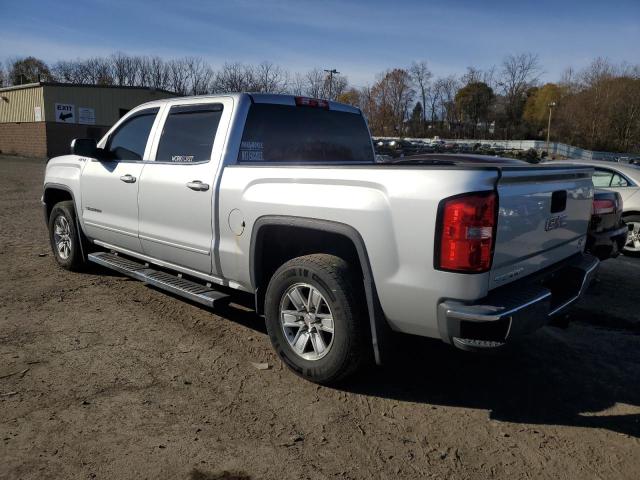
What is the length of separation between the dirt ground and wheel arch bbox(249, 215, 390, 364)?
0.53 m

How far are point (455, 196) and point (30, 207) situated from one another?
11.9 metres

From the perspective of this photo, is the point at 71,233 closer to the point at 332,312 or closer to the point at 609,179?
the point at 332,312

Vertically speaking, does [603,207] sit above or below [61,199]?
above

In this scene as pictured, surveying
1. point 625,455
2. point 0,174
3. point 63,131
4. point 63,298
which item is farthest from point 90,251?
point 63,131

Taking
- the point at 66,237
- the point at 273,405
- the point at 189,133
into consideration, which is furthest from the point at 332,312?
the point at 66,237

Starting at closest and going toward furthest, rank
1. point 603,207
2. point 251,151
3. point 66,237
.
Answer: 1. point 251,151
2. point 603,207
3. point 66,237

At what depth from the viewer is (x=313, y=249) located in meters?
3.93

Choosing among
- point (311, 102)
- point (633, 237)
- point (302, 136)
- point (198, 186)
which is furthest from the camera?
point (633, 237)

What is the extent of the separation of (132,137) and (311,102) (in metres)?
1.84

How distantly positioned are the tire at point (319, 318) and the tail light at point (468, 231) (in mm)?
730

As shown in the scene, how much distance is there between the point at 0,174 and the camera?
21.1 meters

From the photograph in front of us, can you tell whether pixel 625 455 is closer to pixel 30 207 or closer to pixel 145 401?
pixel 145 401

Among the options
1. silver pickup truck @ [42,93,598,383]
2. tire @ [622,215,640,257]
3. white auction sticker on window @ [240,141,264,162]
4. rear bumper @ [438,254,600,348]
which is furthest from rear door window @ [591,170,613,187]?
white auction sticker on window @ [240,141,264,162]

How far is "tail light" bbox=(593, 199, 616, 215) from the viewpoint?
5.70 metres
